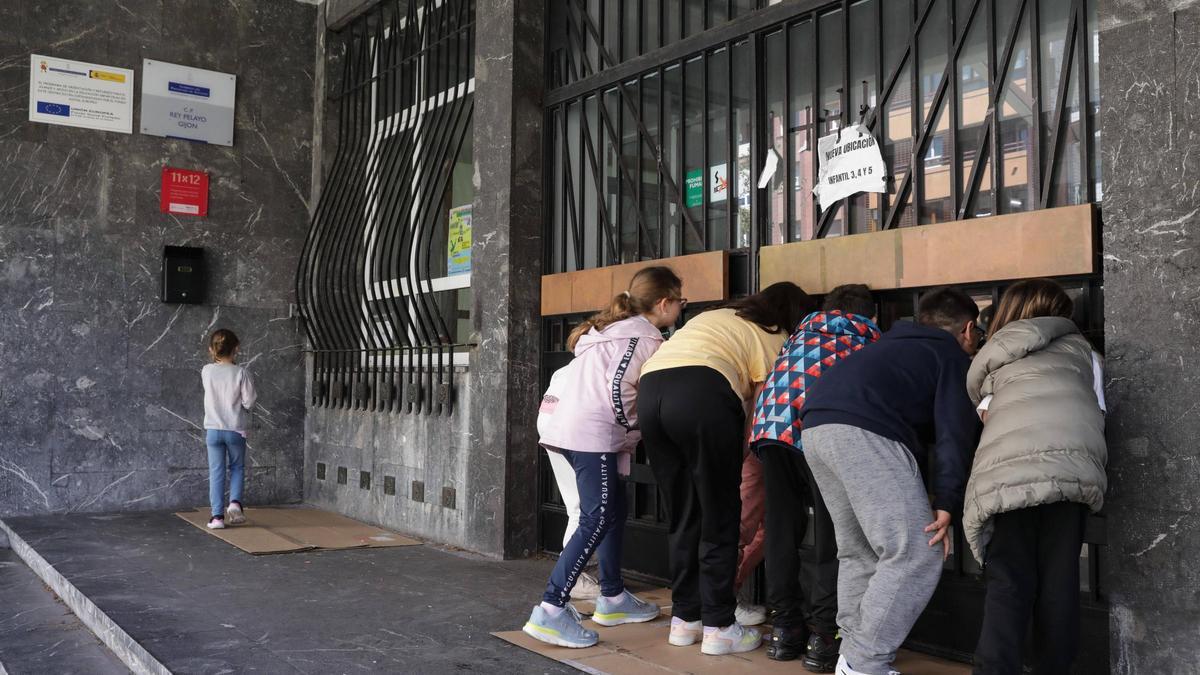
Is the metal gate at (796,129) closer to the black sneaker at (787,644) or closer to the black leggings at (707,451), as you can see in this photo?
the black sneaker at (787,644)

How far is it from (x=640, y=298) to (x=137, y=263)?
14.8ft

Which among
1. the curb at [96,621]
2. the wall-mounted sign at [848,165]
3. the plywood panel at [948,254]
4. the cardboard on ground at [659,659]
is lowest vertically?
the curb at [96,621]

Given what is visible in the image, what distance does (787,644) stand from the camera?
3195 millimetres

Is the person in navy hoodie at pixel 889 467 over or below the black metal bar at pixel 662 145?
below

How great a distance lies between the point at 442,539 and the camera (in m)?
5.62

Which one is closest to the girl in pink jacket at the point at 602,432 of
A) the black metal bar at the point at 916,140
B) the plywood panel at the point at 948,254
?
the plywood panel at the point at 948,254

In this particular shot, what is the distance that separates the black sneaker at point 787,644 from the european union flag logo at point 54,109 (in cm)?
566

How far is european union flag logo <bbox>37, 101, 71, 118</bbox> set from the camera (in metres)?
6.56

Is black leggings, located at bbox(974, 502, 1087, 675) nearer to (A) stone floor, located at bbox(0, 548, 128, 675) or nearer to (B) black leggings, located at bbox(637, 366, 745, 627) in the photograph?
(B) black leggings, located at bbox(637, 366, 745, 627)

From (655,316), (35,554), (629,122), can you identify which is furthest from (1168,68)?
(35,554)

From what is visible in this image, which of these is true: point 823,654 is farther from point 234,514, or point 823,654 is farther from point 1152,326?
point 234,514

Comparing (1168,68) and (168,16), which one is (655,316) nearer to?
(1168,68)

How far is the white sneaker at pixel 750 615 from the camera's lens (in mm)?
3645

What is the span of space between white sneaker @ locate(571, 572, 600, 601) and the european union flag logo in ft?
15.5
